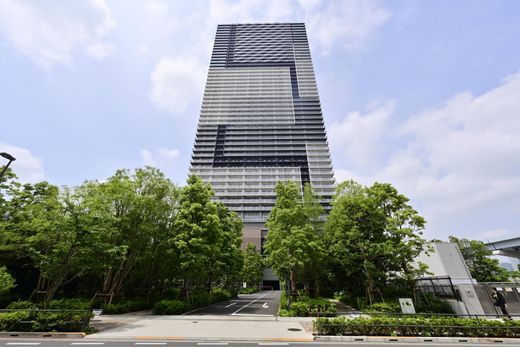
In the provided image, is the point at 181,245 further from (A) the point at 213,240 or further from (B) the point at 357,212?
(B) the point at 357,212

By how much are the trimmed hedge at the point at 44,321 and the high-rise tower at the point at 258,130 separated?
2452 inches

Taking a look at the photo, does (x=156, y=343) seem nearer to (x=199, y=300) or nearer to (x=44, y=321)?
(x=44, y=321)

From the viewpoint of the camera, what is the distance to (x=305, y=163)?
313 ft

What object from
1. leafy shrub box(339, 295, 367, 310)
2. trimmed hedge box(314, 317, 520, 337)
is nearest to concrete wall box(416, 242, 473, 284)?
leafy shrub box(339, 295, 367, 310)

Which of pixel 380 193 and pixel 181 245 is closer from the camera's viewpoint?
pixel 181 245

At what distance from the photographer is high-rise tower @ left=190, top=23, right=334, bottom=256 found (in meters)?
87.6

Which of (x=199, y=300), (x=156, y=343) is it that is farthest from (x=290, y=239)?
(x=199, y=300)

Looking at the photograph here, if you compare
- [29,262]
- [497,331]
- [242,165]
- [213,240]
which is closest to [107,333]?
[213,240]

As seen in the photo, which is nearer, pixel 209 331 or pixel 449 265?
pixel 209 331

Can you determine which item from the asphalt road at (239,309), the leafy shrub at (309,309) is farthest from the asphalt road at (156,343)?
the asphalt road at (239,309)

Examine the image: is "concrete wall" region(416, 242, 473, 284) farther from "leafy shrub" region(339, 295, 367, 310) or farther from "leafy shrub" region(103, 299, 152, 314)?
"leafy shrub" region(103, 299, 152, 314)

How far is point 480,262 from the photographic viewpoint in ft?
103

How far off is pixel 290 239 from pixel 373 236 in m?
6.82

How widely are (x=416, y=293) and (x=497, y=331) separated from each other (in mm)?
8276
